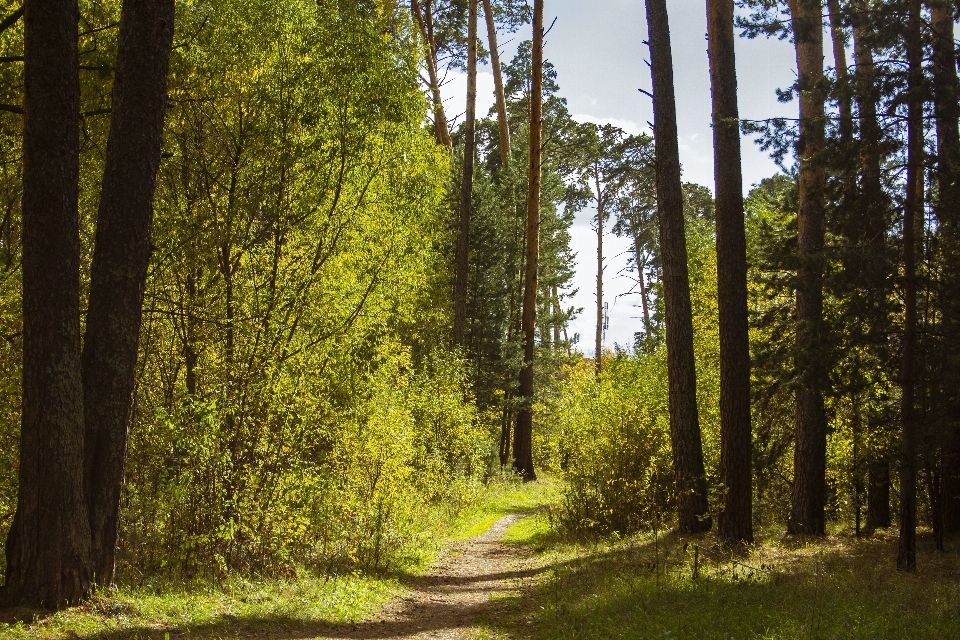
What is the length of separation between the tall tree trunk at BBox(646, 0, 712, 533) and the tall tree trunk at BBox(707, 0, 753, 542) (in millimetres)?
653

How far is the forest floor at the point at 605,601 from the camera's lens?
5.92 meters

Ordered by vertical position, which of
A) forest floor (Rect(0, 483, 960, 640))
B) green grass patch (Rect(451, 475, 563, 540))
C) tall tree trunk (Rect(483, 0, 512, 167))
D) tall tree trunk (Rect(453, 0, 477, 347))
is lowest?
green grass patch (Rect(451, 475, 563, 540))

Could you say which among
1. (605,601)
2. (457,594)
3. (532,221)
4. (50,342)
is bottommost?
(457,594)

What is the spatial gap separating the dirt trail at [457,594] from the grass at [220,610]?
28 centimetres

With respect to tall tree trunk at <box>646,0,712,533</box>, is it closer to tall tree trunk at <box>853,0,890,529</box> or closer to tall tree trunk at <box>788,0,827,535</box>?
tall tree trunk at <box>788,0,827,535</box>

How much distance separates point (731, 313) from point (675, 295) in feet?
3.56

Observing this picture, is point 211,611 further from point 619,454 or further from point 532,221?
point 532,221

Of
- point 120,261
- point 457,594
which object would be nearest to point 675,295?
point 457,594

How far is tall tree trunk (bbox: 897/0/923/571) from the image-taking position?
8641 mm

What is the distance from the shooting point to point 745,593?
733 cm

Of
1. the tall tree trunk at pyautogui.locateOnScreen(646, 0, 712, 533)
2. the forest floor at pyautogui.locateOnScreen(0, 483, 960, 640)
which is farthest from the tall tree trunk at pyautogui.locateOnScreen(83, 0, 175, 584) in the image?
the tall tree trunk at pyautogui.locateOnScreen(646, 0, 712, 533)

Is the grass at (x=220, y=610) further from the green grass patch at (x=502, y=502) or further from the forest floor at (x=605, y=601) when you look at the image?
the green grass patch at (x=502, y=502)

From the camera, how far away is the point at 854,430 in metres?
11.8

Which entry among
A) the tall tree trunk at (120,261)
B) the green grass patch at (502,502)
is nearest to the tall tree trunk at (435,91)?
the green grass patch at (502,502)
